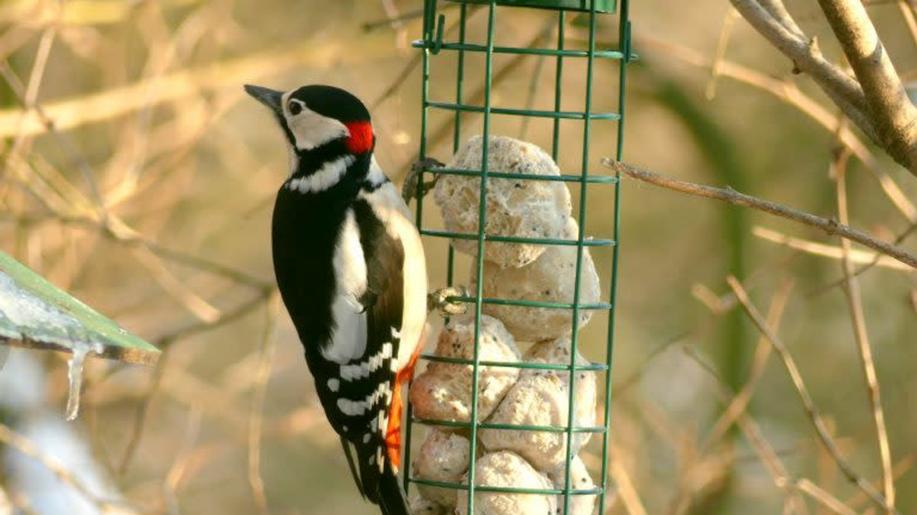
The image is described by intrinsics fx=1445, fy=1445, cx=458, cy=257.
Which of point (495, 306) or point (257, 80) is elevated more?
point (257, 80)

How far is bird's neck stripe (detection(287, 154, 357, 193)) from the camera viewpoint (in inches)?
145

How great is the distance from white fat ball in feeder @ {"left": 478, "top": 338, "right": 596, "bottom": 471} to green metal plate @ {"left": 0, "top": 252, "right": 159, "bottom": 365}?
4.39ft

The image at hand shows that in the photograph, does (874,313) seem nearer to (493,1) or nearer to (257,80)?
(257,80)

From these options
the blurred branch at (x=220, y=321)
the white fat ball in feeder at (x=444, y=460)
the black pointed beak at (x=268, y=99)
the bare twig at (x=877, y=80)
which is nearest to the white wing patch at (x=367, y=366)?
the white fat ball in feeder at (x=444, y=460)

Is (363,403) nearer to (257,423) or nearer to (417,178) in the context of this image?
(417,178)

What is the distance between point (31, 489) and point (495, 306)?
3223 mm

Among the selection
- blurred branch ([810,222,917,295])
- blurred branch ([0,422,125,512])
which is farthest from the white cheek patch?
blurred branch ([0,422,125,512])

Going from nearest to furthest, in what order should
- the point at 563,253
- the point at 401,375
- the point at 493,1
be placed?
the point at 493,1 < the point at 563,253 < the point at 401,375

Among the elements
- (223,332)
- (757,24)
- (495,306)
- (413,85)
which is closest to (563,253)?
(495,306)

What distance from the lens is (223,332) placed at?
10.6m

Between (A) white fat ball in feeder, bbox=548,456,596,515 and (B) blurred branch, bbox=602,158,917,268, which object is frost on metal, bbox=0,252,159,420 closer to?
(B) blurred branch, bbox=602,158,917,268

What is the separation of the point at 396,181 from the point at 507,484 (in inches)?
69.0

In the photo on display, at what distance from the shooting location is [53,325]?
1.93 m

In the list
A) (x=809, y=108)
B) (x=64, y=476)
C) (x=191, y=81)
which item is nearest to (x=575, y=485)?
(x=809, y=108)
